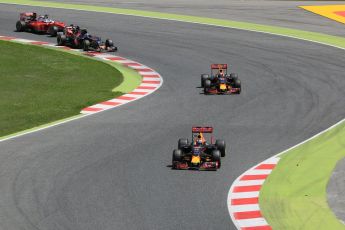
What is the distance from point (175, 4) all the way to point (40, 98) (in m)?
29.1

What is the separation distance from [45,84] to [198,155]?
1469cm

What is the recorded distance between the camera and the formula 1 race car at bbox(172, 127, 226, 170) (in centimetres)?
2506

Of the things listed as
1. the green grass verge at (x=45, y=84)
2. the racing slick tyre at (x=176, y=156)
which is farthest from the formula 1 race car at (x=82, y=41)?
the racing slick tyre at (x=176, y=156)

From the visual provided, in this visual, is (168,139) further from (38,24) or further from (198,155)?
(38,24)

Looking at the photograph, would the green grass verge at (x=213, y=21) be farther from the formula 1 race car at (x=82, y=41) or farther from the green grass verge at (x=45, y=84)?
the green grass verge at (x=45, y=84)

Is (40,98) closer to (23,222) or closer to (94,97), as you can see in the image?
(94,97)

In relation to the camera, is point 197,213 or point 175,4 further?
point 175,4

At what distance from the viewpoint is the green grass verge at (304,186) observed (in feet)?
67.1

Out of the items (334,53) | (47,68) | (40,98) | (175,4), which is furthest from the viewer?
(175,4)

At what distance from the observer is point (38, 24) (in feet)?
169

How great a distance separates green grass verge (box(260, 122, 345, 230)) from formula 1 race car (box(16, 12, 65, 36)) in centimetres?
2432

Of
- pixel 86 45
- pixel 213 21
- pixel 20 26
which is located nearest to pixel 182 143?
pixel 86 45

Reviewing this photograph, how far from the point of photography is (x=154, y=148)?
89.8 ft

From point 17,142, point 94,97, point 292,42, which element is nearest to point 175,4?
point 292,42
